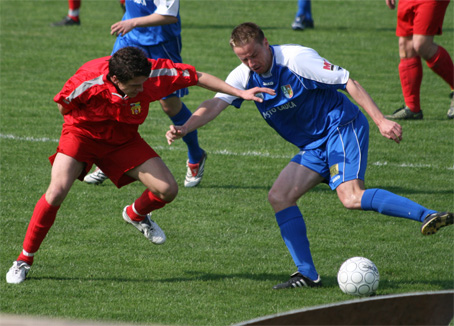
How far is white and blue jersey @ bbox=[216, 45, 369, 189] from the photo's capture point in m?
5.00

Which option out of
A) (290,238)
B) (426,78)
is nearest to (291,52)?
(290,238)

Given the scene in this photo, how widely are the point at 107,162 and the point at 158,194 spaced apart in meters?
0.44

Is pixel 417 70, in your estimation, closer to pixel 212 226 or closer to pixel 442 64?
pixel 442 64

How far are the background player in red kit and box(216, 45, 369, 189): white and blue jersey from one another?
239 millimetres

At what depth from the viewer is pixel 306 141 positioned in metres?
5.28

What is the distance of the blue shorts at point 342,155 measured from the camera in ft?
16.4

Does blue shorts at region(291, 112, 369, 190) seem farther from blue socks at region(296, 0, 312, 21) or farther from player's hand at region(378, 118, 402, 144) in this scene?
blue socks at region(296, 0, 312, 21)

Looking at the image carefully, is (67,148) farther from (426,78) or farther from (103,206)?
(426,78)

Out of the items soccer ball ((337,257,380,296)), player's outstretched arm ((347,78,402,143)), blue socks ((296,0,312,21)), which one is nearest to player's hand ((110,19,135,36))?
player's outstretched arm ((347,78,402,143))

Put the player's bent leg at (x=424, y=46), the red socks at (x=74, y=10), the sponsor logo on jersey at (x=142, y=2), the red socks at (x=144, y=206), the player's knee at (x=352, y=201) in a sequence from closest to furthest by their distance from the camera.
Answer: the player's knee at (x=352, y=201) → the red socks at (x=144, y=206) → the sponsor logo on jersey at (x=142, y=2) → the player's bent leg at (x=424, y=46) → the red socks at (x=74, y=10)

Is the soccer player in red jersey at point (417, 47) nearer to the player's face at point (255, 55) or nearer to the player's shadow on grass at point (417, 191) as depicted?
the player's shadow on grass at point (417, 191)

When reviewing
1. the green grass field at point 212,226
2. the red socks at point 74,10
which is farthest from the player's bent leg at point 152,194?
the red socks at point 74,10

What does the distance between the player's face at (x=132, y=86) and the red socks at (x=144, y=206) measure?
0.89 m

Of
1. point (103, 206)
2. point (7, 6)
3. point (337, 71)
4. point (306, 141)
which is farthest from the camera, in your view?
point (7, 6)
